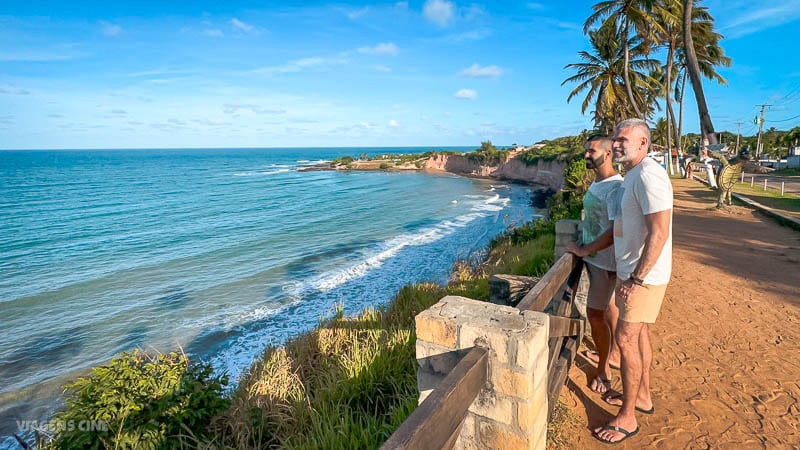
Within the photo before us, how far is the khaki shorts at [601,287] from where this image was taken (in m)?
3.55

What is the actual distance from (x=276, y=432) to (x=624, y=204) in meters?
3.79

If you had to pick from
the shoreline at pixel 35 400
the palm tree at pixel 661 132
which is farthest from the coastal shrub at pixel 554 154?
the shoreline at pixel 35 400

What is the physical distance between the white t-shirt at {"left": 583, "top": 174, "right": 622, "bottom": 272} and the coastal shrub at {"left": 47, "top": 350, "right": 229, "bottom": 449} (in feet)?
13.3

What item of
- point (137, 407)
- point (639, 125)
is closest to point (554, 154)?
point (639, 125)

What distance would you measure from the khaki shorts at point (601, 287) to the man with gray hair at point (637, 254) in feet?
2.01

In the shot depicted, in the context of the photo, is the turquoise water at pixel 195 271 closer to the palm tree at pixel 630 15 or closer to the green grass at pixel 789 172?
the palm tree at pixel 630 15

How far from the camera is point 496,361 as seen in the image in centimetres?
189

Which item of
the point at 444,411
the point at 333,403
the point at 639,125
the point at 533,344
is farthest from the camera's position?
the point at 333,403

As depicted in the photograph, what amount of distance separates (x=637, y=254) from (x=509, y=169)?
5729 cm

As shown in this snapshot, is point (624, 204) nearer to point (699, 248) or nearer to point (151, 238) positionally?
point (699, 248)

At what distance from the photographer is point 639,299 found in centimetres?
277

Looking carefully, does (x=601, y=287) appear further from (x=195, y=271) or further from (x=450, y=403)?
(x=195, y=271)

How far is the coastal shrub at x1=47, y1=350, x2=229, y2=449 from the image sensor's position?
3.46m

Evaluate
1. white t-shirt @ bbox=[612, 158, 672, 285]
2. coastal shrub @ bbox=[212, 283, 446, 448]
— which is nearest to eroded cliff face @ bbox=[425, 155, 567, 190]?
coastal shrub @ bbox=[212, 283, 446, 448]
